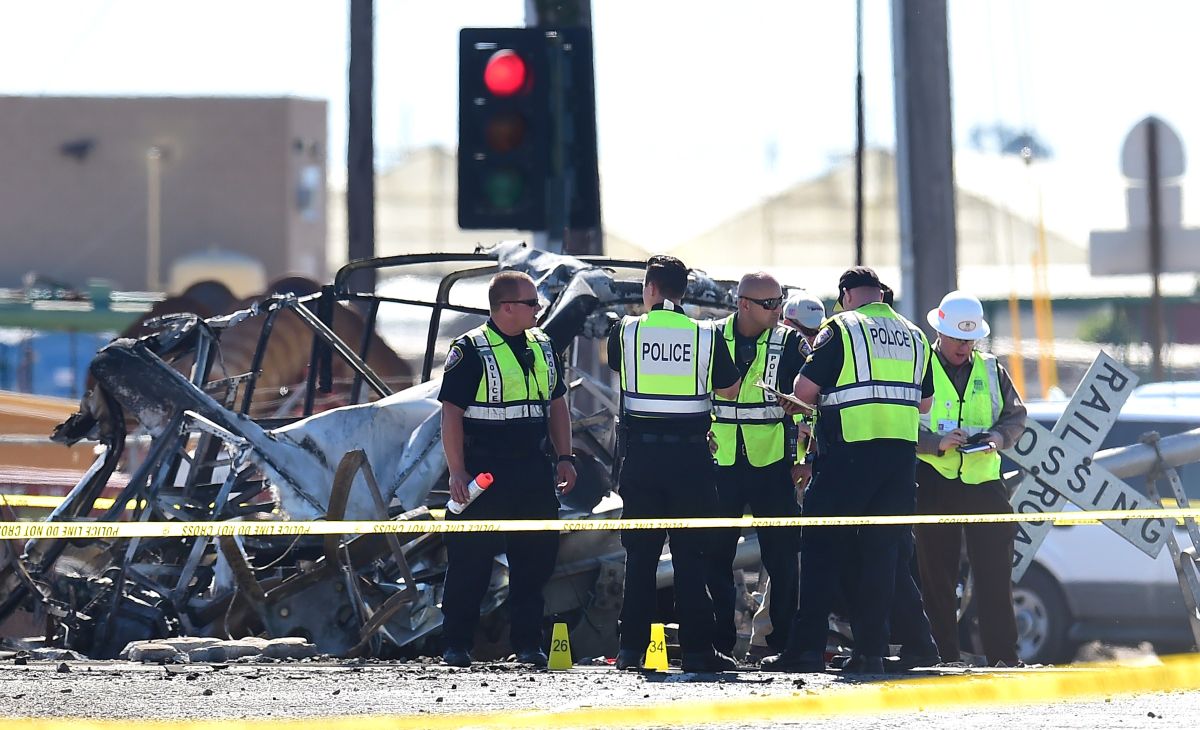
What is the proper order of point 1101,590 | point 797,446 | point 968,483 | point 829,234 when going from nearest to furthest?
point 797,446 < point 968,483 < point 1101,590 < point 829,234

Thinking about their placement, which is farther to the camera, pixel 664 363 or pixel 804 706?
pixel 664 363

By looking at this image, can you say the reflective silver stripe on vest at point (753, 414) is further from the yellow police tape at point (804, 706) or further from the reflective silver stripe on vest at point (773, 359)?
the yellow police tape at point (804, 706)

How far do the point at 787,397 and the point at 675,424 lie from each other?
1.59 feet

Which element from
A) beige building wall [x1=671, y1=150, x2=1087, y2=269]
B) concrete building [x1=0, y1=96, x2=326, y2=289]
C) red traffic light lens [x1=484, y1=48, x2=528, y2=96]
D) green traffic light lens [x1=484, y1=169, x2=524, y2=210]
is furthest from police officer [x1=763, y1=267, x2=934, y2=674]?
beige building wall [x1=671, y1=150, x2=1087, y2=269]

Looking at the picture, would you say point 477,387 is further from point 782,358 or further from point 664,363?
point 782,358

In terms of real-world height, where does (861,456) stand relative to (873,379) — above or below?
below

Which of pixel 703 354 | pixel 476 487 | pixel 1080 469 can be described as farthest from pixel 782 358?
pixel 1080 469

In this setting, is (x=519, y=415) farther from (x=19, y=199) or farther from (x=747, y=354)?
(x=19, y=199)

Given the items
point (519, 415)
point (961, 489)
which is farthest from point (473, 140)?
point (961, 489)

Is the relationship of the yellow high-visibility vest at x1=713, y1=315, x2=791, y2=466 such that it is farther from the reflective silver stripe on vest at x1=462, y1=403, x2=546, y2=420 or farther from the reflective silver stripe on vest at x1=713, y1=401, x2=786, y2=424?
the reflective silver stripe on vest at x1=462, y1=403, x2=546, y2=420

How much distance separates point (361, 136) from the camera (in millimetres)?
19766

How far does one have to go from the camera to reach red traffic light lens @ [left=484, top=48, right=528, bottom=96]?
10617 millimetres

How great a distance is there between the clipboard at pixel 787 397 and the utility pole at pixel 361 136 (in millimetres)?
10738

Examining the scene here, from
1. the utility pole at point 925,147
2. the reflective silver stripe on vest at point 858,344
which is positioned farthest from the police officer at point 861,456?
the utility pole at point 925,147
